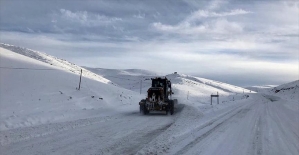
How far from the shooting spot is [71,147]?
9141 mm

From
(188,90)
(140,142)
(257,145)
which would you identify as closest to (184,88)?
(188,90)

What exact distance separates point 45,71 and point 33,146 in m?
23.5

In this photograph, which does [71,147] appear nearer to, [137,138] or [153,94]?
[137,138]

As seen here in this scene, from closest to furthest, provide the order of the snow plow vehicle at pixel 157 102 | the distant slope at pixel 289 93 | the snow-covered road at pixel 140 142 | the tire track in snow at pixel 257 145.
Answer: the snow-covered road at pixel 140 142, the tire track in snow at pixel 257 145, the snow plow vehicle at pixel 157 102, the distant slope at pixel 289 93

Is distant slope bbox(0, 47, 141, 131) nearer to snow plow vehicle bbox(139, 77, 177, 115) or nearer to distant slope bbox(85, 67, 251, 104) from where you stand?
snow plow vehicle bbox(139, 77, 177, 115)

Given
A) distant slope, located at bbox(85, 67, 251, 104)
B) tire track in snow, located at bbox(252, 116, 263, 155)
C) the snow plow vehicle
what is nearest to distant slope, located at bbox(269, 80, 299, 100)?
distant slope, located at bbox(85, 67, 251, 104)

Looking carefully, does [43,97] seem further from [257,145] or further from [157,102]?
[257,145]

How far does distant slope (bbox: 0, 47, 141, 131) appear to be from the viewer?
16.5 metres

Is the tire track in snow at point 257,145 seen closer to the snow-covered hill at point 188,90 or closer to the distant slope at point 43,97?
the distant slope at point 43,97

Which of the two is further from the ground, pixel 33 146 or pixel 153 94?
pixel 153 94

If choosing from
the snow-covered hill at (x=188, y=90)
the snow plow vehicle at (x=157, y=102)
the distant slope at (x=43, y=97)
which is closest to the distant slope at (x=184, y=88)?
the snow-covered hill at (x=188, y=90)

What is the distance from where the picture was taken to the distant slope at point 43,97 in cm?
1645

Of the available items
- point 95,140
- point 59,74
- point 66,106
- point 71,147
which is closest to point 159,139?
point 95,140

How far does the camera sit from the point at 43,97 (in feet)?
73.3
